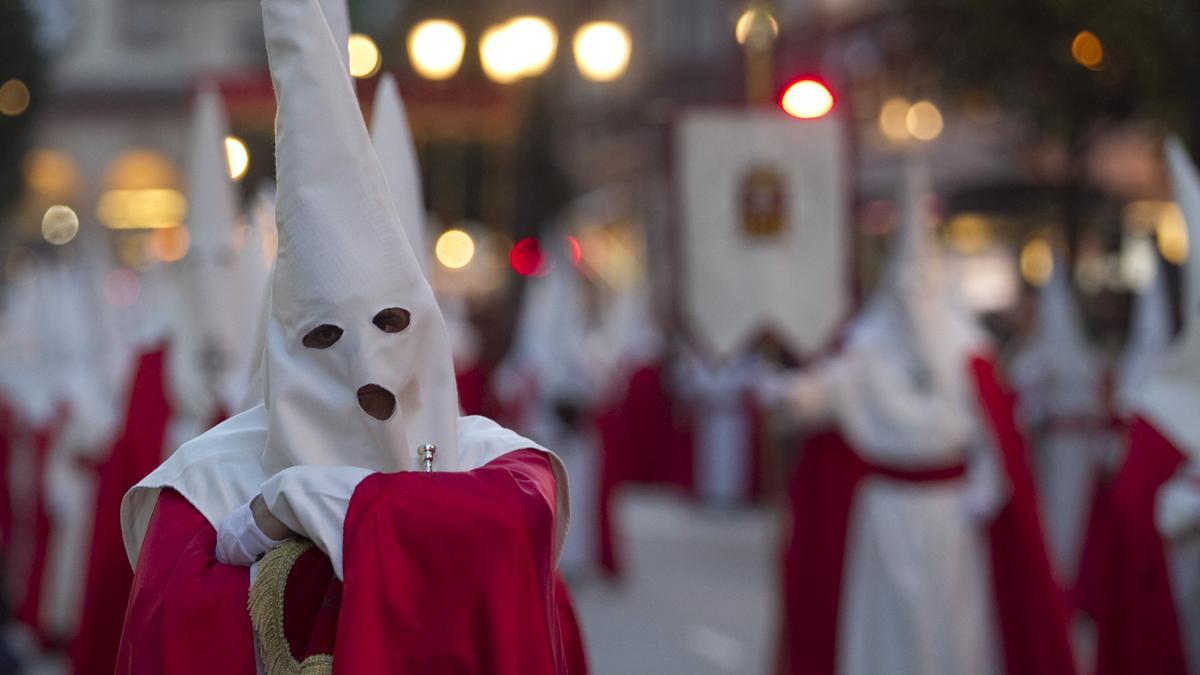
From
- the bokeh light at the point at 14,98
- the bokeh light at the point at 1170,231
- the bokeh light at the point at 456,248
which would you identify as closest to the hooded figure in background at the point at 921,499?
the bokeh light at the point at 14,98

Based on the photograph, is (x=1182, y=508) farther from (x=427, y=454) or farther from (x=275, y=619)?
(x=275, y=619)

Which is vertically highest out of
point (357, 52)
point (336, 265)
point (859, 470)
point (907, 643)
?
point (357, 52)

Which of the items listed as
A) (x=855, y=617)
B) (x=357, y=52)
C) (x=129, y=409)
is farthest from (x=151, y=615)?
(x=357, y=52)

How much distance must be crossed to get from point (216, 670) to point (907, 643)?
16.4 feet

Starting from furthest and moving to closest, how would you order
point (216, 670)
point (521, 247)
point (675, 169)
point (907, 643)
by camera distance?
1. point (521, 247)
2. point (675, 169)
3. point (907, 643)
4. point (216, 670)

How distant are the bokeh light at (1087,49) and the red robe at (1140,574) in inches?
213

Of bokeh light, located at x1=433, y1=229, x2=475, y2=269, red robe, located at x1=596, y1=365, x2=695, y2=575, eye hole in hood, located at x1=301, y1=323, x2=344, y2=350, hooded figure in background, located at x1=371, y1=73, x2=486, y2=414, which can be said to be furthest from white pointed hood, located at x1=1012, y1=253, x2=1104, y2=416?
bokeh light, located at x1=433, y1=229, x2=475, y2=269

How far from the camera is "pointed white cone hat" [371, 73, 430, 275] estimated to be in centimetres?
450

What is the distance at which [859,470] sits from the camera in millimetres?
8062

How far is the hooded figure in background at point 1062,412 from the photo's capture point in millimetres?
12609

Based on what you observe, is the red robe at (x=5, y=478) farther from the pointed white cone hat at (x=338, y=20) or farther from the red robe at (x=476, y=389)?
the pointed white cone hat at (x=338, y=20)

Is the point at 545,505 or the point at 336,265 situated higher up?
the point at 336,265

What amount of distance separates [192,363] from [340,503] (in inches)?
176

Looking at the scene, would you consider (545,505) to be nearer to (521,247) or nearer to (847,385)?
(847,385)
